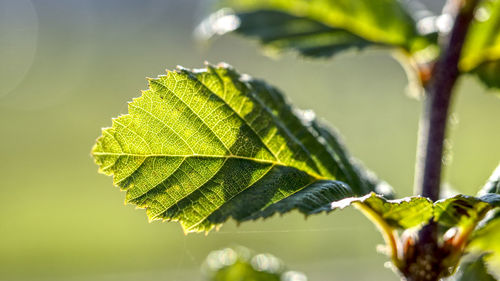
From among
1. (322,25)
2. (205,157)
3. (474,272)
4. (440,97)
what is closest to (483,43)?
(440,97)

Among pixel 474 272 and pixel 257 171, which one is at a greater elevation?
pixel 257 171

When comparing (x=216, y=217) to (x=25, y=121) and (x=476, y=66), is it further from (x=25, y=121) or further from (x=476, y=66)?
(x=25, y=121)

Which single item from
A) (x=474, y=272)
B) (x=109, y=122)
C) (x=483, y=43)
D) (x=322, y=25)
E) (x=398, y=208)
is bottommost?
(x=474, y=272)

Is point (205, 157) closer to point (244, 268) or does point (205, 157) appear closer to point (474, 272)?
point (474, 272)

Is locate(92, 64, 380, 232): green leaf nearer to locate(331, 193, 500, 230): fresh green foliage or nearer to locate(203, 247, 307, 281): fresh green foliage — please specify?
locate(331, 193, 500, 230): fresh green foliage

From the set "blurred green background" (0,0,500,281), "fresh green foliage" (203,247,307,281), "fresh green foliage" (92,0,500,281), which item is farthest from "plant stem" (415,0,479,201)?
"blurred green background" (0,0,500,281)

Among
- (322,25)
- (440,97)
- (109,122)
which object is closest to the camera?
(440,97)
